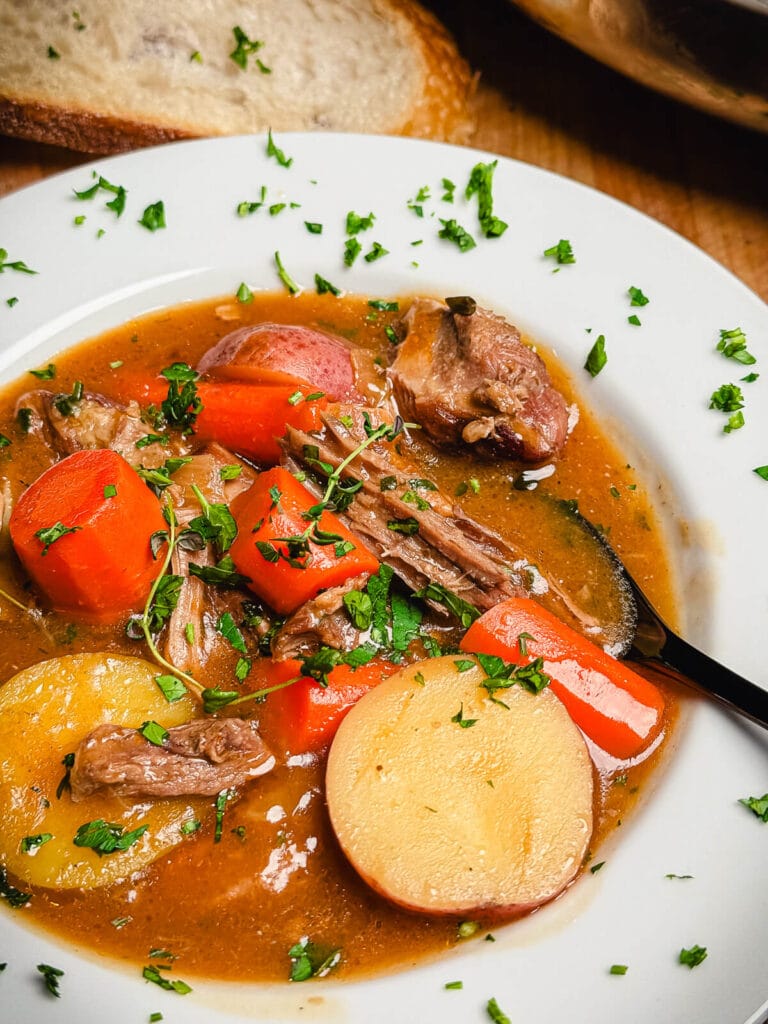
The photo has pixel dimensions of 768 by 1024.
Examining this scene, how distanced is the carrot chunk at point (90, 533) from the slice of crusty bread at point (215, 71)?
6.31 ft

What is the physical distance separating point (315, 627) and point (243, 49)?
283cm

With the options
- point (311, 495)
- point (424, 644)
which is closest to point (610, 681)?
point (424, 644)

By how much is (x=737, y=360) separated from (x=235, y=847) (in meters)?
2.38

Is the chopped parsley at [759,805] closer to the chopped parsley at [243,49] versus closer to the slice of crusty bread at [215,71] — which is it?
the slice of crusty bread at [215,71]

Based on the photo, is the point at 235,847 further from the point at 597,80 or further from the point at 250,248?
the point at 597,80

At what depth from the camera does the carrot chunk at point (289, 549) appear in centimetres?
308

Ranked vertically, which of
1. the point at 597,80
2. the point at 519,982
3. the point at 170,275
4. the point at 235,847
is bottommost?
the point at 235,847

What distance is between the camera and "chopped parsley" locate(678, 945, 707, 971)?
8.42ft

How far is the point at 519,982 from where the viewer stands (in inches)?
103

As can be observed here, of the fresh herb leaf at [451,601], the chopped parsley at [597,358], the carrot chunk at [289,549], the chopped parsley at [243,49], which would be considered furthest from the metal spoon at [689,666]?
the chopped parsley at [243,49]

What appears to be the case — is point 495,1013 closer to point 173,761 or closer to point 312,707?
point 312,707

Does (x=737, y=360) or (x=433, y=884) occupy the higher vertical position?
(x=737, y=360)

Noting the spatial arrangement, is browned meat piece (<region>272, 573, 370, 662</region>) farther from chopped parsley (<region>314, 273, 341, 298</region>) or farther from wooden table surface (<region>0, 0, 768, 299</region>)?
wooden table surface (<region>0, 0, 768, 299</region>)

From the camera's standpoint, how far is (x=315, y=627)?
304 centimetres
